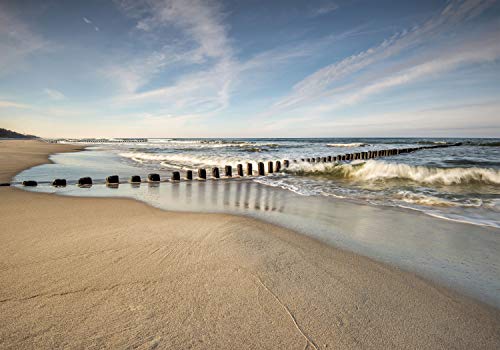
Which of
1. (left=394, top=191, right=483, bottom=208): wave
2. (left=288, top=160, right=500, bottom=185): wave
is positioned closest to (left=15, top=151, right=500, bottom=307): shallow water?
(left=394, top=191, right=483, bottom=208): wave

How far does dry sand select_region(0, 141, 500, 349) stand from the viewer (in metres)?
1.64

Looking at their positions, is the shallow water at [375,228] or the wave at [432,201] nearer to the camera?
the shallow water at [375,228]

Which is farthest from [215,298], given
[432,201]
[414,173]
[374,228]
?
[414,173]

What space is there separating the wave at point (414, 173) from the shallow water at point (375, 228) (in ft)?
15.4

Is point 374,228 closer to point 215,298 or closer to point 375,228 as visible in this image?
point 375,228

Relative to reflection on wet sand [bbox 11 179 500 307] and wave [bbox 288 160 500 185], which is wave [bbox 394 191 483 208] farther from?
wave [bbox 288 160 500 185]

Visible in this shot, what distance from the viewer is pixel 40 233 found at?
3.35m

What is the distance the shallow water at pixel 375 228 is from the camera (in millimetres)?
2648

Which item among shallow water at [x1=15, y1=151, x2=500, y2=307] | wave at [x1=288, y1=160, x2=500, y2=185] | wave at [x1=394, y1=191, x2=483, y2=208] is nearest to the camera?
shallow water at [x1=15, y1=151, x2=500, y2=307]

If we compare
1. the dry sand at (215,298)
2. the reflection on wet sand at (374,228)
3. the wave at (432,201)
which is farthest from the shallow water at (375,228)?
the wave at (432,201)

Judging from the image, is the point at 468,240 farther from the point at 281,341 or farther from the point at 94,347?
the point at 94,347

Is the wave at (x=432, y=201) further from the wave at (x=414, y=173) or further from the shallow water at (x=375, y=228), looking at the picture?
the wave at (x=414, y=173)

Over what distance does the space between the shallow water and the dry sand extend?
0.37 meters

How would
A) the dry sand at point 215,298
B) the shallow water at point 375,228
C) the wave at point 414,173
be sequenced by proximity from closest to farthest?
the dry sand at point 215,298 → the shallow water at point 375,228 → the wave at point 414,173
